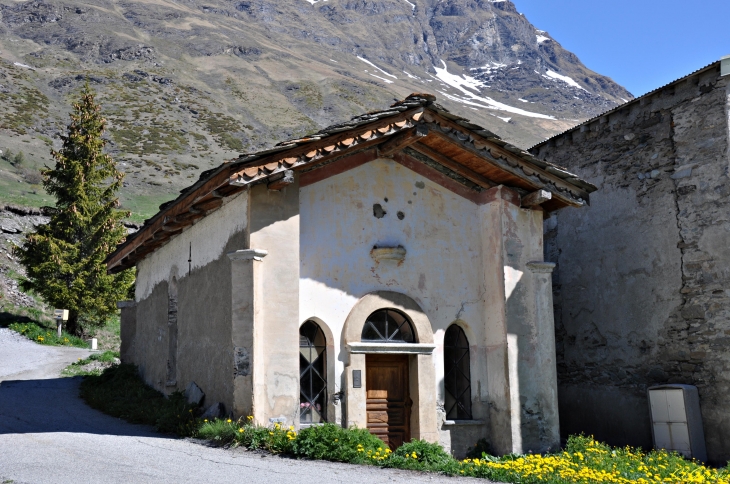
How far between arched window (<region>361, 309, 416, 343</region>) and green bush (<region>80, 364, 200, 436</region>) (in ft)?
10.2

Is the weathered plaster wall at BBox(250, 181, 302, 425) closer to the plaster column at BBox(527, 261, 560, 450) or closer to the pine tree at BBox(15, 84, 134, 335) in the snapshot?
the plaster column at BBox(527, 261, 560, 450)

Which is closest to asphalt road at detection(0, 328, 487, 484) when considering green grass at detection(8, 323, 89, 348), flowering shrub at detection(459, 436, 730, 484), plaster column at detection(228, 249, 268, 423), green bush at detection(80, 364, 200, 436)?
green bush at detection(80, 364, 200, 436)

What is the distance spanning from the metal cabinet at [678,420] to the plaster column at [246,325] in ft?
23.6

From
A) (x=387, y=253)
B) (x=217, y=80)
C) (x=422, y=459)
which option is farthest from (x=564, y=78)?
(x=422, y=459)

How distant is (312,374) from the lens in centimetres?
1212

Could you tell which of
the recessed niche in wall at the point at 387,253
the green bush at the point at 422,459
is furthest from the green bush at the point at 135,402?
the recessed niche in wall at the point at 387,253

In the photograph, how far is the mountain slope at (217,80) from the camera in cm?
6488

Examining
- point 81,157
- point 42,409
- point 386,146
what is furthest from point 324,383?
point 81,157

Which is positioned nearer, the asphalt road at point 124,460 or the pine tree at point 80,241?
the asphalt road at point 124,460

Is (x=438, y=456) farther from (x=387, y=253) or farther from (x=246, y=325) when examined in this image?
(x=387, y=253)

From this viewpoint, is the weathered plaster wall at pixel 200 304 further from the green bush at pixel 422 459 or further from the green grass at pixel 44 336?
the green grass at pixel 44 336

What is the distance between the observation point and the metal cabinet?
13047mm

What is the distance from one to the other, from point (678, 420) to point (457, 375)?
3.88m

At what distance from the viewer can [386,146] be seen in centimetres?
1283
